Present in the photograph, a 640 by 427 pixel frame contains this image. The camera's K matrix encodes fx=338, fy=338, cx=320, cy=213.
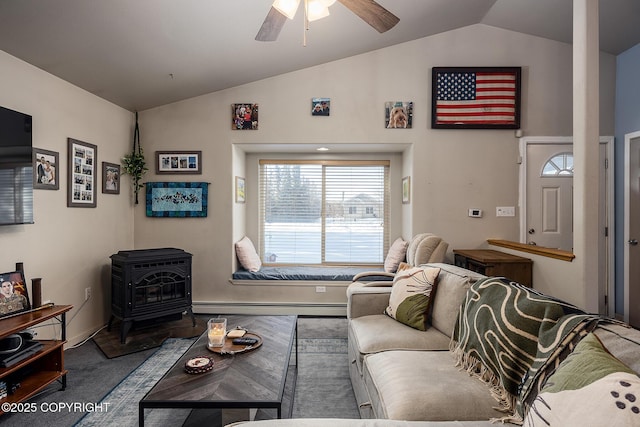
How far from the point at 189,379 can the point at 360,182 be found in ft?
11.4

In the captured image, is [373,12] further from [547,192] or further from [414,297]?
[547,192]

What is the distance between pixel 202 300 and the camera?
4113mm


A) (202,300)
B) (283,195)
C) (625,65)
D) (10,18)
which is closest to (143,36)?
(10,18)

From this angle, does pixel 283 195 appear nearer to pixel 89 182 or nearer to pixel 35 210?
pixel 89 182

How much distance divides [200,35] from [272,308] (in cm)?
294

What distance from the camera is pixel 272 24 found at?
199 centimetres

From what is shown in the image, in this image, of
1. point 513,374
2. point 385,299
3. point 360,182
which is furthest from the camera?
point 360,182

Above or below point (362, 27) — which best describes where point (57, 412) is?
below

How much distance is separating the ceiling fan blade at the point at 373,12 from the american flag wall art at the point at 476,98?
211 centimetres

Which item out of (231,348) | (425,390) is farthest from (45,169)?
(425,390)

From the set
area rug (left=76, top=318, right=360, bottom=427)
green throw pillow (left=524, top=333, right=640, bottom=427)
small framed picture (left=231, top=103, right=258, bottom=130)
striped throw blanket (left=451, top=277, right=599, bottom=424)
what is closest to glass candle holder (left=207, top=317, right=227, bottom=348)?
area rug (left=76, top=318, right=360, bottom=427)

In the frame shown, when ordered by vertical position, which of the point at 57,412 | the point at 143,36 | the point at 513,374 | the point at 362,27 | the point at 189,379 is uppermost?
the point at 362,27

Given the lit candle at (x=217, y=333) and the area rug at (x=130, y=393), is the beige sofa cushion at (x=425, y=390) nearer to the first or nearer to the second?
the lit candle at (x=217, y=333)

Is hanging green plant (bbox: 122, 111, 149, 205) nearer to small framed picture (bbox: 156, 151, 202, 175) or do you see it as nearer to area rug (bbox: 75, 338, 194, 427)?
small framed picture (bbox: 156, 151, 202, 175)
